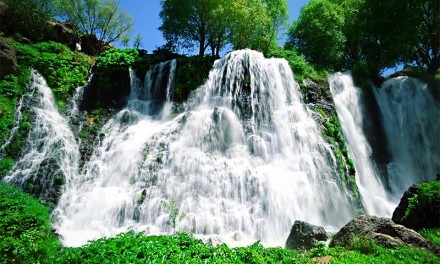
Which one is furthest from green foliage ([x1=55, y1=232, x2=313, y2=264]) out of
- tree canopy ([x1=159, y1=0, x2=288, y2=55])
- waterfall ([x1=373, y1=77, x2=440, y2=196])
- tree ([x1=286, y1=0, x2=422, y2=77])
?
tree ([x1=286, y1=0, x2=422, y2=77])

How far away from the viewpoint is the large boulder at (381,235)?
754cm

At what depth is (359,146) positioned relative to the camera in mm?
17328

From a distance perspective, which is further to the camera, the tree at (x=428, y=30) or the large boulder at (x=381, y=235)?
the tree at (x=428, y=30)

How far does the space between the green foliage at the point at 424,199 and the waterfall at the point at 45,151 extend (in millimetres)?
13074

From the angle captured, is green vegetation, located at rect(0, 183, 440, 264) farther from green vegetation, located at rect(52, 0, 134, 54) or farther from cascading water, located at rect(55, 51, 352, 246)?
green vegetation, located at rect(52, 0, 134, 54)

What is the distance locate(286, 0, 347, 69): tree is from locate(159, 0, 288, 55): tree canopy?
3552 millimetres

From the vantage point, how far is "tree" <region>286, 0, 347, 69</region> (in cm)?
2455

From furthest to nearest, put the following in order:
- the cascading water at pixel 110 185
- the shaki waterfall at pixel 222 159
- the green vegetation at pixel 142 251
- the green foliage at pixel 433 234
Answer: the shaki waterfall at pixel 222 159 < the cascading water at pixel 110 185 < the green foliage at pixel 433 234 < the green vegetation at pixel 142 251

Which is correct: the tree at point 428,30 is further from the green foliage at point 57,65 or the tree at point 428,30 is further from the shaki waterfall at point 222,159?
the green foliage at point 57,65

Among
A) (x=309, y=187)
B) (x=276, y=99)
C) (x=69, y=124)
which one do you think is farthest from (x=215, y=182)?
(x=69, y=124)

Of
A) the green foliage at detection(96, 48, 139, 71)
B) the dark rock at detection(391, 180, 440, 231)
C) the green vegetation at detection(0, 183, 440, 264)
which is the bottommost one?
the green vegetation at detection(0, 183, 440, 264)

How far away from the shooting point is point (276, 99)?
53.8ft

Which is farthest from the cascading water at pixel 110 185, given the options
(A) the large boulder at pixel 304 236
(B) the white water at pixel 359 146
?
(B) the white water at pixel 359 146

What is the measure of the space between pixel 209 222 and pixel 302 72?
39.2 ft
